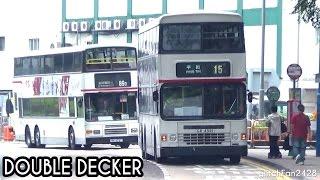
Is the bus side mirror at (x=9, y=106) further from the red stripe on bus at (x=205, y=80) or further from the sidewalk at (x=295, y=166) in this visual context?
the red stripe on bus at (x=205, y=80)

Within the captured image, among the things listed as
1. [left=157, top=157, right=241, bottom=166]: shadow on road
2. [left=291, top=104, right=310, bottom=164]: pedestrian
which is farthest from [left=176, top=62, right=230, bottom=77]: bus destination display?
[left=157, top=157, right=241, bottom=166]: shadow on road

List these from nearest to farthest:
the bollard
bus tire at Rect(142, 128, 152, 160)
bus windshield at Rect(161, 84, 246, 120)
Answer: bus windshield at Rect(161, 84, 246, 120)
bus tire at Rect(142, 128, 152, 160)
the bollard

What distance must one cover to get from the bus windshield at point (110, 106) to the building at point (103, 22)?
110ft

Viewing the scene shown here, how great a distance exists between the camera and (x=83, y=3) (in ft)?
273

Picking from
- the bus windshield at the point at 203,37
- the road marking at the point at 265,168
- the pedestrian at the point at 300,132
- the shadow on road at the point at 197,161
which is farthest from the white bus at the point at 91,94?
the pedestrian at the point at 300,132

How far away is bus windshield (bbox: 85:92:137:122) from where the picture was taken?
3906 centimetres

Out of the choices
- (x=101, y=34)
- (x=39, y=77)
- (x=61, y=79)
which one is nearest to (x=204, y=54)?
(x=61, y=79)

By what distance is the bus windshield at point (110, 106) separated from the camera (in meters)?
39.1

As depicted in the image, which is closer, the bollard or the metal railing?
the bollard

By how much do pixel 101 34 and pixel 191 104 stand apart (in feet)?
177

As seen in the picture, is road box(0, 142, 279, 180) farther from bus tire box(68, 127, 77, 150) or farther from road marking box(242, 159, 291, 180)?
bus tire box(68, 127, 77, 150)

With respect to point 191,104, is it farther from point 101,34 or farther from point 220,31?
point 101,34

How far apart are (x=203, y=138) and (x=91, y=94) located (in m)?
11.5

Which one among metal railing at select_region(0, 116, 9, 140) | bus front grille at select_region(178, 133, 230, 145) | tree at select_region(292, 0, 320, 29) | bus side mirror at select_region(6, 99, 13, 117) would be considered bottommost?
metal railing at select_region(0, 116, 9, 140)
